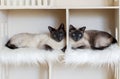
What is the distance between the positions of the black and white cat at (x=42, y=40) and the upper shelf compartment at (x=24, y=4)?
0.16 metres

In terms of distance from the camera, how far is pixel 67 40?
1452 millimetres

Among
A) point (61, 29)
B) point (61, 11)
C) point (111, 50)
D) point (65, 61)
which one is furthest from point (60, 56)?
A: point (61, 11)

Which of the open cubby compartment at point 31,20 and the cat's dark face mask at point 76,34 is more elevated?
the open cubby compartment at point 31,20

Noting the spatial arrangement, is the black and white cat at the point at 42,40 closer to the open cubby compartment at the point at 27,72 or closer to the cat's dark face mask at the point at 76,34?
the cat's dark face mask at the point at 76,34

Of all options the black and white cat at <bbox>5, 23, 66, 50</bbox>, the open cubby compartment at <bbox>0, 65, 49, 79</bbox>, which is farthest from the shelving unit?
the open cubby compartment at <bbox>0, 65, 49, 79</bbox>

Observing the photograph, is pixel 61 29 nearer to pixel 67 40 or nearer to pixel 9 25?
pixel 67 40

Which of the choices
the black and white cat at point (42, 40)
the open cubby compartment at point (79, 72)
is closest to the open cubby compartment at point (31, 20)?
the black and white cat at point (42, 40)

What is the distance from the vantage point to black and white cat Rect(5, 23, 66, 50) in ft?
4.87

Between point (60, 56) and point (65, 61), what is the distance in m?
0.05

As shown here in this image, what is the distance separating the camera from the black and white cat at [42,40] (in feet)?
4.87

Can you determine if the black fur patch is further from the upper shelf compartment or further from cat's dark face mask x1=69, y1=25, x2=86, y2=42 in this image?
cat's dark face mask x1=69, y1=25, x2=86, y2=42

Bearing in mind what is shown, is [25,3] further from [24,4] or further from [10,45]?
[10,45]

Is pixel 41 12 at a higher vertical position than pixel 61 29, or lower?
higher

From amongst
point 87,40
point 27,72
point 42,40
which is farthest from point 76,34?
point 27,72
